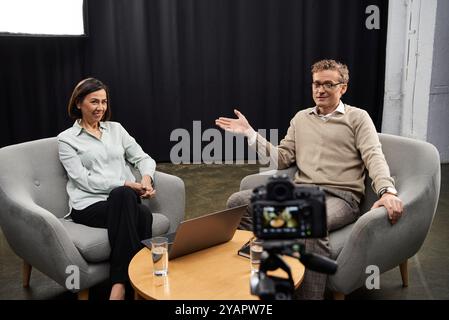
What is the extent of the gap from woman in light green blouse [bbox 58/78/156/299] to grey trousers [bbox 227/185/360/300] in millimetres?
442

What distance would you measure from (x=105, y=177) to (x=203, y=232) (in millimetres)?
722

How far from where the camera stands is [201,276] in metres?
1.64

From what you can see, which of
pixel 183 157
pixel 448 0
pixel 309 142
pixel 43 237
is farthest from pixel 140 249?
pixel 448 0

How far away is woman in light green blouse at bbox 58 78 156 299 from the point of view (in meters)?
2.03

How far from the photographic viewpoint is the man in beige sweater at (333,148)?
2102 mm

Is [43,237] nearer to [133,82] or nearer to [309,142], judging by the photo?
[309,142]

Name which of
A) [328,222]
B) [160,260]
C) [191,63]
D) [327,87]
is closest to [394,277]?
[328,222]

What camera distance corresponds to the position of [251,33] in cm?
483

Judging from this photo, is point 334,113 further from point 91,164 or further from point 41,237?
point 41,237

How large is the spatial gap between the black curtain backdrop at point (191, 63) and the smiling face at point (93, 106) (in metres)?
2.46

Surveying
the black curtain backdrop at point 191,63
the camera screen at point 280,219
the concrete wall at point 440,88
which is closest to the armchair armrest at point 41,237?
the camera screen at point 280,219
